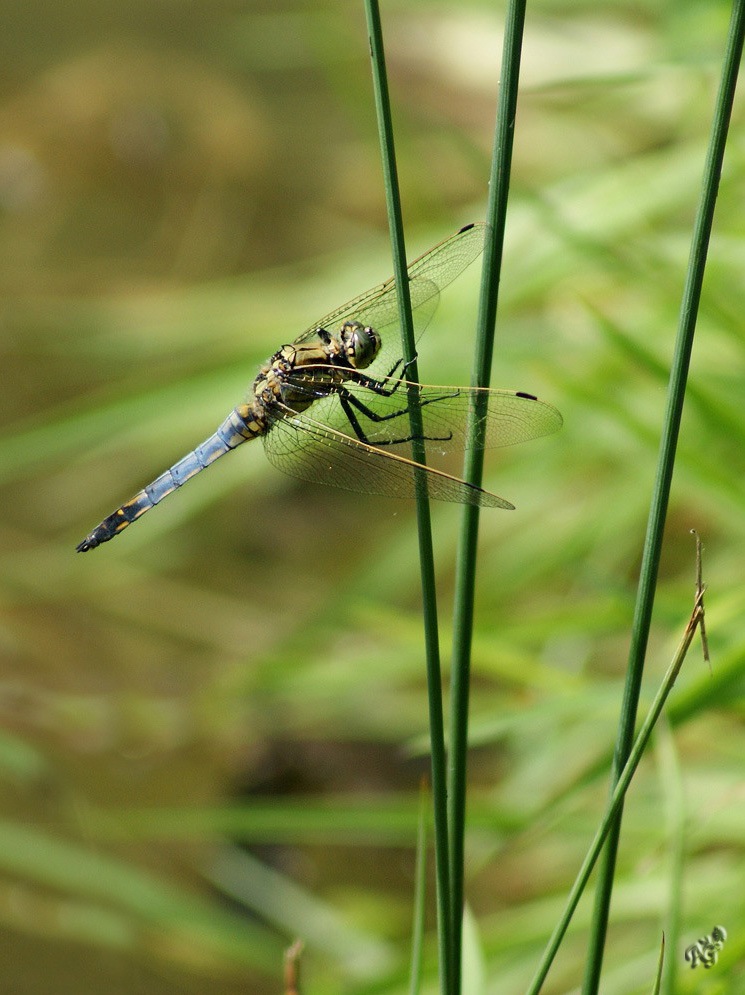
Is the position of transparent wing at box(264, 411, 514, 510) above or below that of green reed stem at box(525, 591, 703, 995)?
above

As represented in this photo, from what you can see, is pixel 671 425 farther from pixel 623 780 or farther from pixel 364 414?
pixel 364 414

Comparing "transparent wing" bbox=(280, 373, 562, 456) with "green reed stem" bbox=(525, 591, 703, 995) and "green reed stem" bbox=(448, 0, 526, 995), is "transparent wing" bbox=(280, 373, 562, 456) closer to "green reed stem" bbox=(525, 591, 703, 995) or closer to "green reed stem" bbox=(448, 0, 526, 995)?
"green reed stem" bbox=(448, 0, 526, 995)

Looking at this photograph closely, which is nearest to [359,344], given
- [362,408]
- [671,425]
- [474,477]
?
[362,408]

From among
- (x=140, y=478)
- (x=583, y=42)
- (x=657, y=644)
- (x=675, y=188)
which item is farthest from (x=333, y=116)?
(x=657, y=644)

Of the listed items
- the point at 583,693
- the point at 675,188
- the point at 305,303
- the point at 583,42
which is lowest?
the point at 583,693

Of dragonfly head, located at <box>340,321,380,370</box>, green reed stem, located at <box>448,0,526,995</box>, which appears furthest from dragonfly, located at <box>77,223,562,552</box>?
green reed stem, located at <box>448,0,526,995</box>

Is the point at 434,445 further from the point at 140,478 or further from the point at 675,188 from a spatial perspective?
the point at 140,478

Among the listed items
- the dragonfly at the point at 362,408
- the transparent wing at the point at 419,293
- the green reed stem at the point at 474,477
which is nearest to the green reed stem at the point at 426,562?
the green reed stem at the point at 474,477
